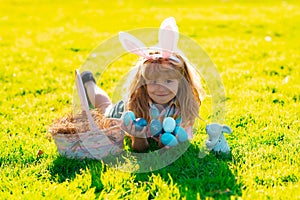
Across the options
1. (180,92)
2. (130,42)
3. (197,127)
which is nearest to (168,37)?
(130,42)

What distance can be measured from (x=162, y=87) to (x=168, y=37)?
1.30 ft

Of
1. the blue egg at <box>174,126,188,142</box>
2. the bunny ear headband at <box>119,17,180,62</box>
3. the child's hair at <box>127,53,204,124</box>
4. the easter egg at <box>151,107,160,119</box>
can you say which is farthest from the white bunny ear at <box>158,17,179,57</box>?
the blue egg at <box>174,126,188,142</box>

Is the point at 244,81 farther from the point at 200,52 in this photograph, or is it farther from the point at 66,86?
the point at 66,86

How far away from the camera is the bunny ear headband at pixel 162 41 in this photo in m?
3.21

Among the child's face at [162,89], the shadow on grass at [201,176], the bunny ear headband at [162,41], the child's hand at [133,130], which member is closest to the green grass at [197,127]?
the shadow on grass at [201,176]

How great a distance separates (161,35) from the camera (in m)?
3.22

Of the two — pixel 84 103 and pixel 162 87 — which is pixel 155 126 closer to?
pixel 162 87

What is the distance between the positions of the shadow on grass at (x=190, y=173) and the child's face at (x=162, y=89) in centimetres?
43

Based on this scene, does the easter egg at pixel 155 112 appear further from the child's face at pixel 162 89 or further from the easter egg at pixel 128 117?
the easter egg at pixel 128 117

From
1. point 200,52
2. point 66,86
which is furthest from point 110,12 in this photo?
point 66,86

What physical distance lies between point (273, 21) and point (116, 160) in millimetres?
6668

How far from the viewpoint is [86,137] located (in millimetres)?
3262

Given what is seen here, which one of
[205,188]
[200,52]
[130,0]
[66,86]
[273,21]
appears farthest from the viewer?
[130,0]

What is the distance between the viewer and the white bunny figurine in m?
3.35
